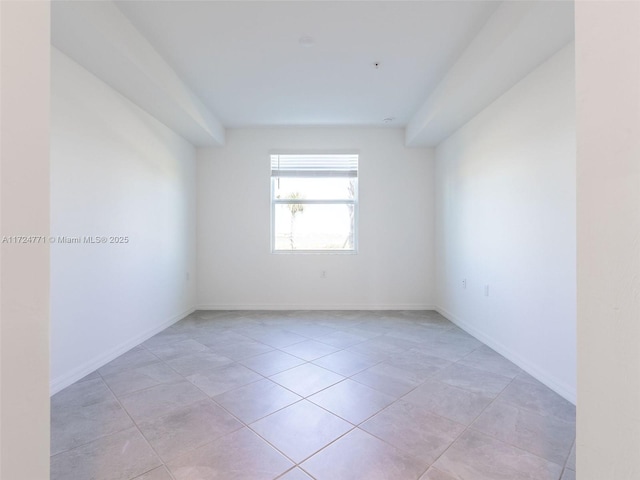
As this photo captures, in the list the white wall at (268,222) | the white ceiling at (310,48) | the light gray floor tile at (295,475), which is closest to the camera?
the light gray floor tile at (295,475)

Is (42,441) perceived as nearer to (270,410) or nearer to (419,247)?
(270,410)

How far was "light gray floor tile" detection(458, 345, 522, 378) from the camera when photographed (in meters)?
2.33

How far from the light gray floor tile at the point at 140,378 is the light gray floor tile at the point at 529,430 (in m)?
2.11

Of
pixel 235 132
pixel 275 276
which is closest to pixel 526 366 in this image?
pixel 275 276

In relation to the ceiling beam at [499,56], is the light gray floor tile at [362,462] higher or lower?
lower

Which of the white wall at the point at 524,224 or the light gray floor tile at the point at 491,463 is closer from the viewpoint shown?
the light gray floor tile at the point at 491,463

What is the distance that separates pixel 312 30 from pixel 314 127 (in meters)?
2.06

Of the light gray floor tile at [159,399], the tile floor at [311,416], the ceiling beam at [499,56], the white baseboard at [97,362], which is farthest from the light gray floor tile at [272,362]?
the ceiling beam at [499,56]

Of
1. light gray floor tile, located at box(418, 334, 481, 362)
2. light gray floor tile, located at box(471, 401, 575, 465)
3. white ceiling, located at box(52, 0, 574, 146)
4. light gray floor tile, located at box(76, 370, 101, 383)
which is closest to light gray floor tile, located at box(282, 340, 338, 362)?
light gray floor tile, located at box(418, 334, 481, 362)

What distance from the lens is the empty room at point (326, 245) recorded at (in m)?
0.72

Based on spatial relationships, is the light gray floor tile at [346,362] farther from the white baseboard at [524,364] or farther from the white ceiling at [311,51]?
the white ceiling at [311,51]

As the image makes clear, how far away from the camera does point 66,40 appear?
1.92 m

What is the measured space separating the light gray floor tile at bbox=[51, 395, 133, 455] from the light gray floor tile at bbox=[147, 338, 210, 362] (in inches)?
30.1

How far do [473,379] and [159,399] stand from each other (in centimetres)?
224
